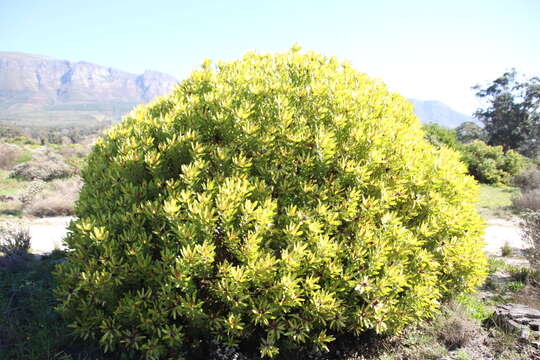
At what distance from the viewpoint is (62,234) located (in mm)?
8602

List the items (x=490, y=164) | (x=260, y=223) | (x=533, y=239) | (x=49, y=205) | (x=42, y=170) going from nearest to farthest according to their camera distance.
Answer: (x=260, y=223) → (x=533, y=239) → (x=49, y=205) → (x=42, y=170) → (x=490, y=164)

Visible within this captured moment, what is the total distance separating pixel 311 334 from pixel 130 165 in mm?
2523

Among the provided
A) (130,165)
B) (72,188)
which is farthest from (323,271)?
(72,188)

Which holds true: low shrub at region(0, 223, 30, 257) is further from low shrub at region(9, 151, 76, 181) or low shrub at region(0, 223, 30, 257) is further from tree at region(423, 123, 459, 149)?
tree at region(423, 123, 459, 149)

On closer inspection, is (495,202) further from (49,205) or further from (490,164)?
(49,205)

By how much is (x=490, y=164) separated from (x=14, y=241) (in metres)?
23.1

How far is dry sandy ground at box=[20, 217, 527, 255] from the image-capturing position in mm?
7634

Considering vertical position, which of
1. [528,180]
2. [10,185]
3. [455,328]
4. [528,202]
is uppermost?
[528,180]

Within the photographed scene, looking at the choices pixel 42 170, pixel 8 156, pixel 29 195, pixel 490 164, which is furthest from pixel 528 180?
pixel 8 156

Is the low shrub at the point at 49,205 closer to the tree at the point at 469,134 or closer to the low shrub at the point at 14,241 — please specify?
the low shrub at the point at 14,241

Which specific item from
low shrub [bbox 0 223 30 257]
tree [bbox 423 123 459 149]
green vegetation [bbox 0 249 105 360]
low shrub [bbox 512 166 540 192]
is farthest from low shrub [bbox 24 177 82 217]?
tree [bbox 423 123 459 149]

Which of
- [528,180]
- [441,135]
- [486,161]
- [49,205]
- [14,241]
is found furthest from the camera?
[441,135]

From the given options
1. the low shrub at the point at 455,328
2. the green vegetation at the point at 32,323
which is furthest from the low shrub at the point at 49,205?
the low shrub at the point at 455,328

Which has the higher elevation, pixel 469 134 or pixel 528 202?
pixel 469 134
